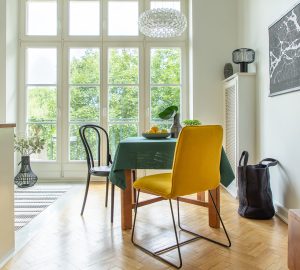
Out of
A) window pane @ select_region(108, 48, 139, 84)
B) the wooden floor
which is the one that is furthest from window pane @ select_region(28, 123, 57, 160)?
the wooden floor

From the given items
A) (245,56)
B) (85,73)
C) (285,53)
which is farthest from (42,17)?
(285,53)

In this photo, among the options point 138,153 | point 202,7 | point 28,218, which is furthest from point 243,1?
point 28,218

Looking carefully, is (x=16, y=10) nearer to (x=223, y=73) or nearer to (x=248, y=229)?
(x=223, y=73)

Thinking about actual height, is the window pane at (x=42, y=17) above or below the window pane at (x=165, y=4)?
below

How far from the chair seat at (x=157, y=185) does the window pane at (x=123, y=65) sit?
260 cm

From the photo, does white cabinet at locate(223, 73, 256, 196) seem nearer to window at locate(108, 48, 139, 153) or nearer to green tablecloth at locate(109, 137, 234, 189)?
green tablecloth at locate(109, 137, 234, 189)

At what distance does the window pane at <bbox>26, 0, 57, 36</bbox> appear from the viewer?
4.52 m

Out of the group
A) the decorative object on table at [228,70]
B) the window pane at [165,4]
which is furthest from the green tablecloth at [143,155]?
the window pane at [165,4]

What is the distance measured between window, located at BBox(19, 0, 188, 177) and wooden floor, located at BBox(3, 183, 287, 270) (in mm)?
1828

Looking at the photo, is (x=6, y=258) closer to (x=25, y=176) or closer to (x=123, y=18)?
(x=25, y=176)

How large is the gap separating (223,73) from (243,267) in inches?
121

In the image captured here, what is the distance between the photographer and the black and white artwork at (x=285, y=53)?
243 centimetres

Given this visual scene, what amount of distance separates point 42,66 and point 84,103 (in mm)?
933

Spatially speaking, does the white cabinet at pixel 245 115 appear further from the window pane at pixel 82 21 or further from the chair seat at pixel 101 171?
the window pane at pixel 82 21
